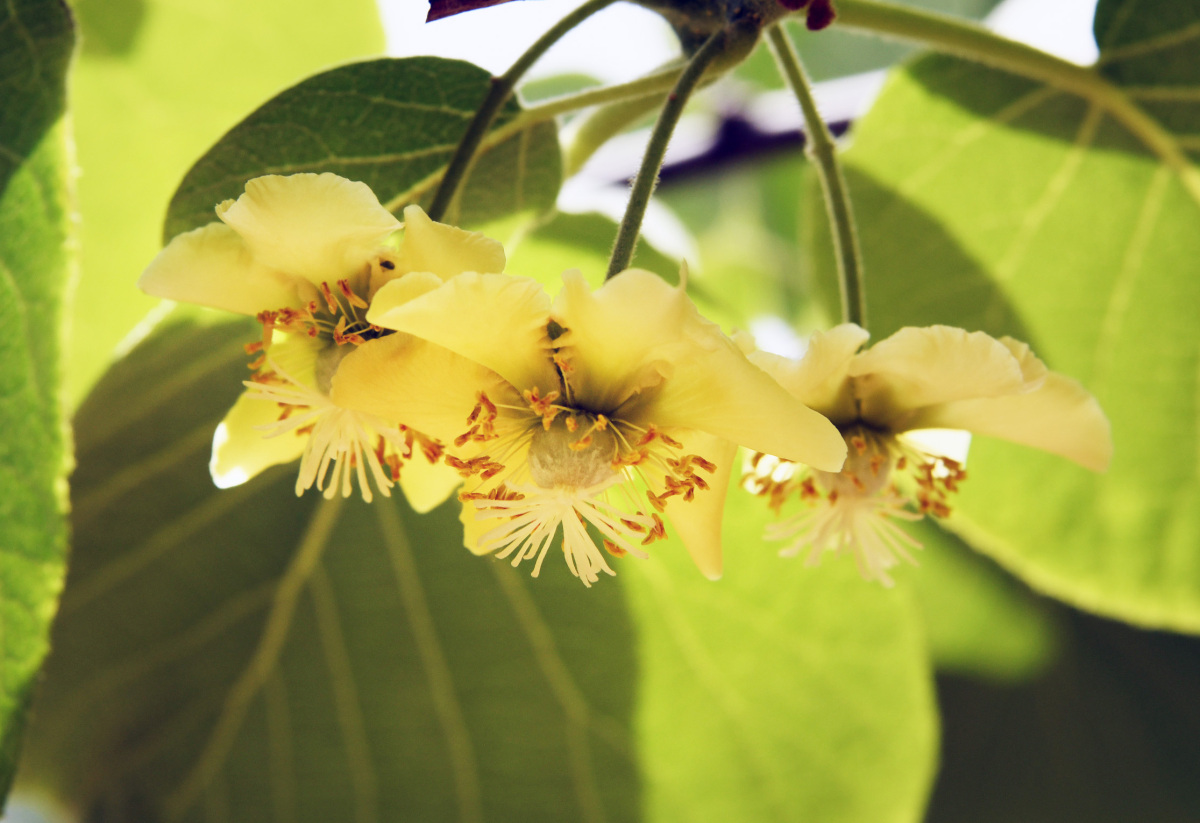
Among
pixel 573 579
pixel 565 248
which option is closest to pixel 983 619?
pixel 573 579

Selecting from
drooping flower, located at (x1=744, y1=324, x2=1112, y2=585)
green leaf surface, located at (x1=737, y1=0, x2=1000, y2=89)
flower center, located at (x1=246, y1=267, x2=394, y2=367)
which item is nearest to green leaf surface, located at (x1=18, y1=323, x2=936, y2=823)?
drooping flower, located at (x1=744, y1=324, x2=1112, y2=585)

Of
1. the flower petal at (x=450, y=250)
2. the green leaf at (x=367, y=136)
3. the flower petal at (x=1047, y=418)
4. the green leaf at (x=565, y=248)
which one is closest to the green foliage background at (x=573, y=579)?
the green leaf at (x=565, y=248)

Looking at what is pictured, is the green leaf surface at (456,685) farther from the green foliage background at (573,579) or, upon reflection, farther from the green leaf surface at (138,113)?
the green leaf surface at (138,113)

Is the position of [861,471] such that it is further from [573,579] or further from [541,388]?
[573,579]

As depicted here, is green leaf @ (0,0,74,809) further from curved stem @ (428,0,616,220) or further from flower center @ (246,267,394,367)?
curved stem @ (428,0,616,220)

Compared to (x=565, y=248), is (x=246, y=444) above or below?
above

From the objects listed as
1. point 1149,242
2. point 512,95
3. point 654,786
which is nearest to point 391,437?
point 512,95
